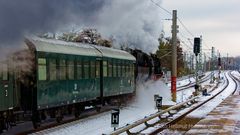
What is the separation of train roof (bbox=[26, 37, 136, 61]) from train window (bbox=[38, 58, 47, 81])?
348mm

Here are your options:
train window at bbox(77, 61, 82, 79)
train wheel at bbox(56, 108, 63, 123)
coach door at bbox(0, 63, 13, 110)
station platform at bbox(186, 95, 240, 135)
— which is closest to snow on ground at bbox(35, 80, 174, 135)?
train wheel at bbox(56, 108, 63, 123)

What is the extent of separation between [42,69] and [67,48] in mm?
2902

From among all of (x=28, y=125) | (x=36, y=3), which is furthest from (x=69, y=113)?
(x=36, y=3)

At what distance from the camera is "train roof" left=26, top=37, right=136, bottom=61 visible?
16188mm

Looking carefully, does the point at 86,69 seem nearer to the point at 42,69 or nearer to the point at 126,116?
the point at 126,116

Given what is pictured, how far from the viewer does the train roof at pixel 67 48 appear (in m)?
16.2

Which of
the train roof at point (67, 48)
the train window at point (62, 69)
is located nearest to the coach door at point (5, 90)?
the train roof at point (67, 48)

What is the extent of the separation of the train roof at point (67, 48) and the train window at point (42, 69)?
0.35 metres

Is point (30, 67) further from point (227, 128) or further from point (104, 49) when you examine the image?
point (104, 49)

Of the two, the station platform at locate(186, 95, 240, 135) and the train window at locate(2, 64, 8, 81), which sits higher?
the train window at locate(2, 64, 8, 81)

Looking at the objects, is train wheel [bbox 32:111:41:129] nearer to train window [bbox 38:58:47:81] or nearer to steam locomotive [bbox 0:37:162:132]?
steam locomotive [bbox 0:37:162:132]

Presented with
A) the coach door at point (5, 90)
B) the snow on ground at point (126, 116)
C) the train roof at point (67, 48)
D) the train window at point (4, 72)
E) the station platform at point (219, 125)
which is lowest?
the station platform at point (219, 125)

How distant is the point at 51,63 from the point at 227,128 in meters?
6.31

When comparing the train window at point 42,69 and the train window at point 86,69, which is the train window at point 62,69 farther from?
the train window at point 86,69
